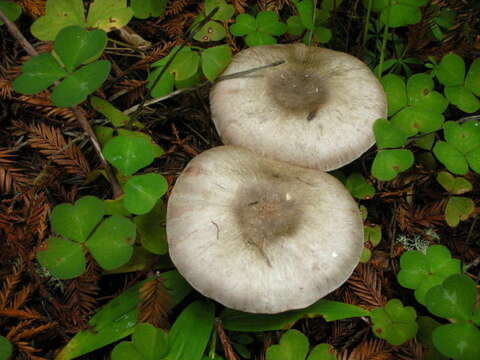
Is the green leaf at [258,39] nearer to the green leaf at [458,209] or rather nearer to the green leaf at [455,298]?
the green leaf at [458,209]

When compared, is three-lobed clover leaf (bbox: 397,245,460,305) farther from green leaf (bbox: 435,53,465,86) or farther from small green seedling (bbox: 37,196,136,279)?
small green seedling (bbox: 37,196,136,279)

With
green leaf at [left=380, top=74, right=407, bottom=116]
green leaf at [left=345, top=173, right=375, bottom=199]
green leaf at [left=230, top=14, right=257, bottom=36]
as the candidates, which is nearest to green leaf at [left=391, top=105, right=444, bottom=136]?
green leaf at [left=380, top=74, right=407, bottom=116]

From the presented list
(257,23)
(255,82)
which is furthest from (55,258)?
(257,23)

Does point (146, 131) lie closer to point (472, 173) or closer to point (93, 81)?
point (93, 81)

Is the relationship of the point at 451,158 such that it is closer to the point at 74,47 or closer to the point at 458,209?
the point at 458,209

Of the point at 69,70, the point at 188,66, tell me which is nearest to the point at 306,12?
the point at 188,66

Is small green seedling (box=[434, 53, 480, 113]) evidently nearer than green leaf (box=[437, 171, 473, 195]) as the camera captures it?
No
